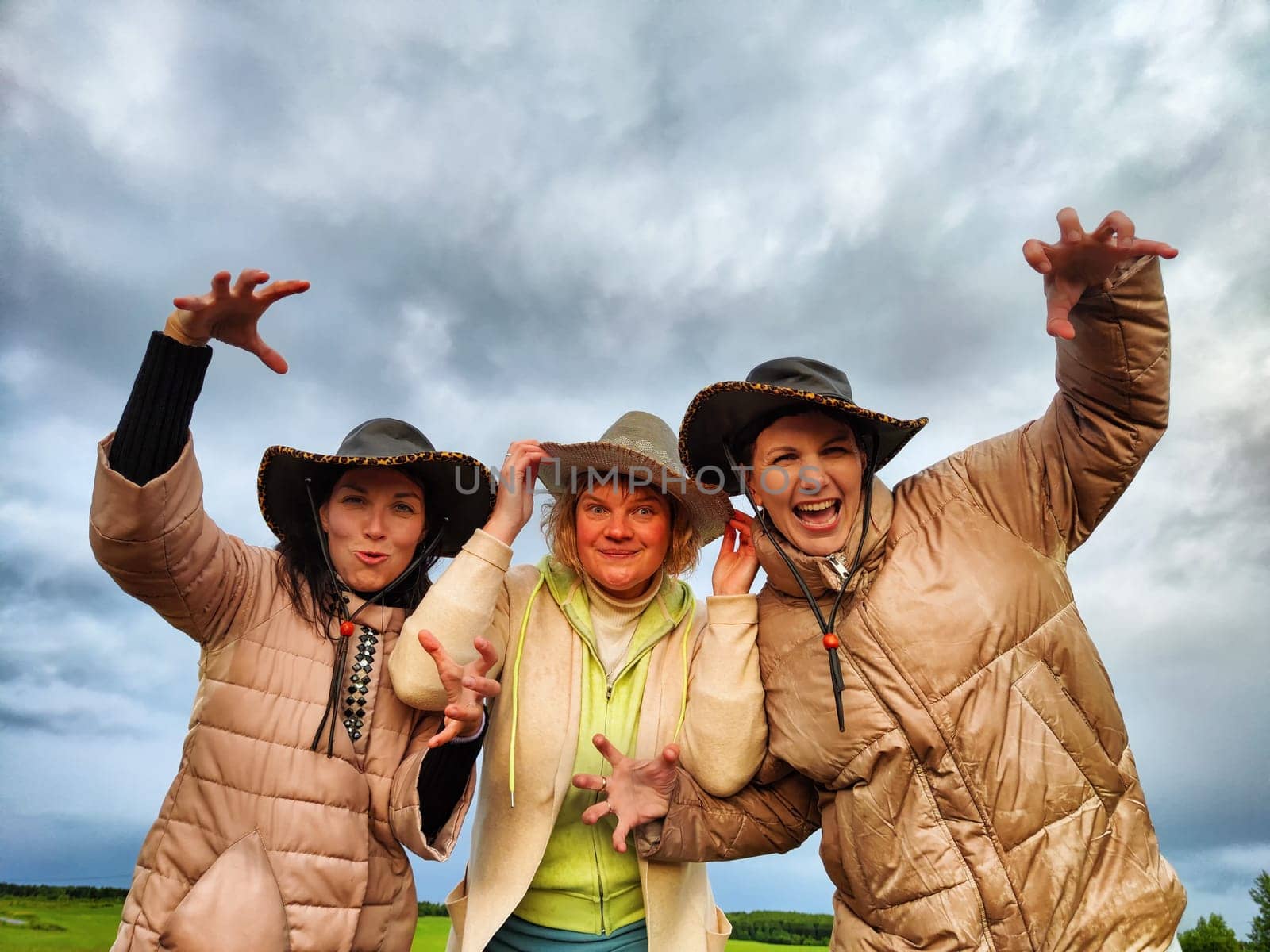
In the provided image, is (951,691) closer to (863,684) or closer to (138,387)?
(863,684)

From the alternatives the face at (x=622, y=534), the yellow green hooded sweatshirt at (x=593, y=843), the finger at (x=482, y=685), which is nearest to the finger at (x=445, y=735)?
the finger at (x=482, y=685)

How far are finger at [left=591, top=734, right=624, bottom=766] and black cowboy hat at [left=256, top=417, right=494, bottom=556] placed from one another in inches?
40.4

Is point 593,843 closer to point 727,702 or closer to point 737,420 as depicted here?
point 727,702

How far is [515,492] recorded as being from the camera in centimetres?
313

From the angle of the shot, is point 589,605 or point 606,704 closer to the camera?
point 606,704

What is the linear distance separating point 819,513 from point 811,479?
0.13m

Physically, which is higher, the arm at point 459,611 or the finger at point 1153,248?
the finger at point 1153,248

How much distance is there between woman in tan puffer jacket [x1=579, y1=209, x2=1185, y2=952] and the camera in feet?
7.74

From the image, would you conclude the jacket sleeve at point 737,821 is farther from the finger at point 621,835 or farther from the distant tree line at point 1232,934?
the distant tree line at point 1232,934

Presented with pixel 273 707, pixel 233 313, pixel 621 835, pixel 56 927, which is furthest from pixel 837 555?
pixel 56 927

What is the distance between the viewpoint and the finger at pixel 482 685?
106 inches

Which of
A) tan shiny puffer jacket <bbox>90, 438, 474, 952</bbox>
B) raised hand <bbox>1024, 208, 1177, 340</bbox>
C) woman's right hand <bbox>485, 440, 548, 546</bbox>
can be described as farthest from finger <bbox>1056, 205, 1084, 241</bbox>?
tan shiny puffer jacket <bbox>90, 438, 474, 952</bbox>

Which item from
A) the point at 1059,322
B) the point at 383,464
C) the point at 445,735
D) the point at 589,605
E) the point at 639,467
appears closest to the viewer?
the point at 1059,322

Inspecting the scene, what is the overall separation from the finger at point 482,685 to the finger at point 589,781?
0.42 meters
